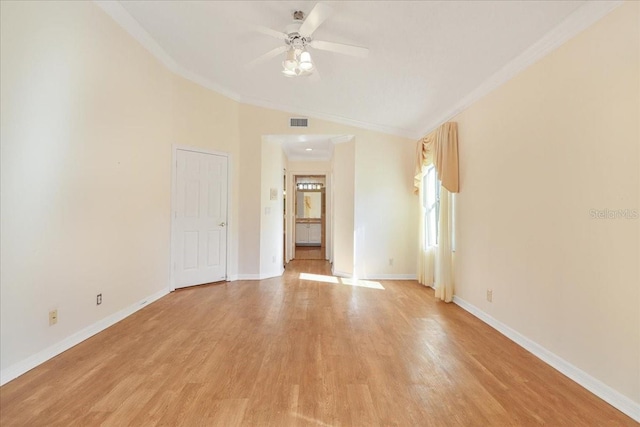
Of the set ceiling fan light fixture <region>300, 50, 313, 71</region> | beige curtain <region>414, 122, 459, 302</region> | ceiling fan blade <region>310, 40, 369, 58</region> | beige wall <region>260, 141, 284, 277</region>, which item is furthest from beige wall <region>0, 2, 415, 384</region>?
beige curtain <region>414, 122, 459, 302</region>

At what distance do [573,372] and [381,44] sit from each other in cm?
301

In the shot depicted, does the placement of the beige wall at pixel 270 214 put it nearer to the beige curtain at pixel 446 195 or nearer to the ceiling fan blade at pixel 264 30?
the ceiling fan blade at pixel 264 30

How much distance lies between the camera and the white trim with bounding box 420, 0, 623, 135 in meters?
1.88

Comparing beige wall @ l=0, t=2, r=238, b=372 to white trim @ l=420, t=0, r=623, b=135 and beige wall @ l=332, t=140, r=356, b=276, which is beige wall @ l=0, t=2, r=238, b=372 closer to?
beige wall @ l=332, t=140, r=356, b=276

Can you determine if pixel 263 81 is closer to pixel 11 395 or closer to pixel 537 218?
pixel 537 218

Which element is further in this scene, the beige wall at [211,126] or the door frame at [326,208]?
the door frame at [326,208]

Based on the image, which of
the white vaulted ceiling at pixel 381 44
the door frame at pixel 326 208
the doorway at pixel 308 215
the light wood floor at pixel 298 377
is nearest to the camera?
the light wood floor at pixel 298 377

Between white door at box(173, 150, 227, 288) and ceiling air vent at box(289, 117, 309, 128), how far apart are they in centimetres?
126

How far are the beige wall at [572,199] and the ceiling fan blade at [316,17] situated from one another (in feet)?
5.74

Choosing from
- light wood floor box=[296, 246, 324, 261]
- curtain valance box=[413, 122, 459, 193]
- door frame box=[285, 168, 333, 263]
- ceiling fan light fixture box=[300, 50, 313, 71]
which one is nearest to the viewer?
ceiling fan light fixture box=[300, 50, 313, 71]

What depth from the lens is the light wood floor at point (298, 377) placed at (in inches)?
64.1

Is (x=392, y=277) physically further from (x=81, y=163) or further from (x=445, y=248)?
(x=81, y=163)

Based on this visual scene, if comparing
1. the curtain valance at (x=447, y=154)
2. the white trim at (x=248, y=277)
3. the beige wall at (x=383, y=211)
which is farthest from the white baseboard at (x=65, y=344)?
A: the curtain valance at (x=447, y=154)

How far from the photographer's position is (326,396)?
1.81 m
